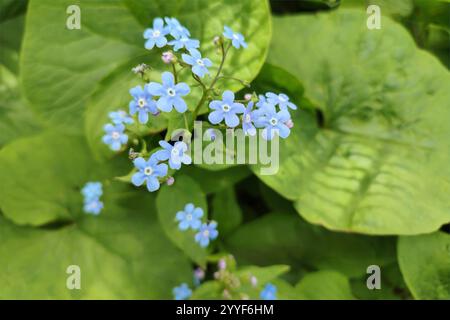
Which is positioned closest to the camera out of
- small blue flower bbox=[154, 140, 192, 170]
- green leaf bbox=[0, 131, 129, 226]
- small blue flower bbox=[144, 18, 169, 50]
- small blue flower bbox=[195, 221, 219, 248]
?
small blue flower bbox=[154, 140, 192, 170]

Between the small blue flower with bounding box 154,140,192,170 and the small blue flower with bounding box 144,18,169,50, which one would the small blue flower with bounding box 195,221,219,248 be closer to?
the small blue flower with bounding box 154,140,192,170

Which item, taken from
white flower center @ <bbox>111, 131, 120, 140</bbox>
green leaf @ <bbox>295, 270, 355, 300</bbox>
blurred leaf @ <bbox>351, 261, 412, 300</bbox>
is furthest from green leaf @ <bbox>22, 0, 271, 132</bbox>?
blurred leaf @ <bbox>351, 261, 412, 300</bbox>

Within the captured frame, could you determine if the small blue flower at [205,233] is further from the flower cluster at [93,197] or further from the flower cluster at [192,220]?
the flower cluster at [93,197]

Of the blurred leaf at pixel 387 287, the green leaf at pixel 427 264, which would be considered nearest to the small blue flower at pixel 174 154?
the green leaf at pixel 427 264

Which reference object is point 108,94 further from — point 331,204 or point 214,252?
point 331,204

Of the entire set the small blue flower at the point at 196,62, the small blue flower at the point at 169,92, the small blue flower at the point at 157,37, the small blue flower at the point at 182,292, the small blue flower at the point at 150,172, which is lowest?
the small blue flower at the point at 182,292

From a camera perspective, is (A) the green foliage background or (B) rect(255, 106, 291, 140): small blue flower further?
(A) the green foliage background
